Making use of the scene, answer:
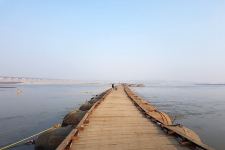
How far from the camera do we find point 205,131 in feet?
58.3

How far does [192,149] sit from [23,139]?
466 inches

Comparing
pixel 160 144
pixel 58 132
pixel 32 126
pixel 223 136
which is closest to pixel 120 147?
pixel 160 144

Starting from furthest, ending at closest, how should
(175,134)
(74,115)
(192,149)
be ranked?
(74,115)
(175,134)
(192,149)

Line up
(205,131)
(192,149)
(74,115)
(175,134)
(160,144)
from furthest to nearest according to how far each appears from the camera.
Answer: (205,131) → (74,115) → (175,134) → (160,144) → (192,149)

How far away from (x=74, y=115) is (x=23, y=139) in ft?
12.3

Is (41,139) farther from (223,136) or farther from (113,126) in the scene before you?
(223,136)

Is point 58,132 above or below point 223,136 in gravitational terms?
above

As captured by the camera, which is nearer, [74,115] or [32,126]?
[74,115]

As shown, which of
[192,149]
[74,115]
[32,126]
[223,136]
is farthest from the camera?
[32,126]

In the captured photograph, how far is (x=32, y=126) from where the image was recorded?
1995 centimetres

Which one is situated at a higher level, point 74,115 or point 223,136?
point 74,115

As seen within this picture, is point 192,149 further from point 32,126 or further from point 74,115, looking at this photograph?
point 32,126

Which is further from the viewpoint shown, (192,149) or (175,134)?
(175,134)

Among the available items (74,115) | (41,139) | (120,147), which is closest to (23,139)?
(74,115)
